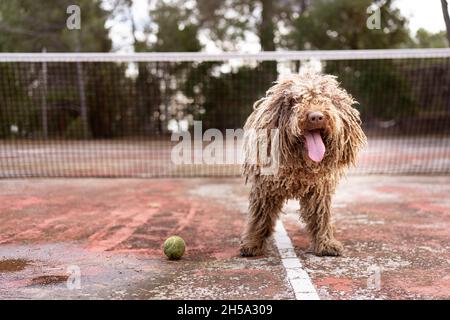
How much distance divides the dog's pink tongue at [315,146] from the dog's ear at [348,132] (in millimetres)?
245

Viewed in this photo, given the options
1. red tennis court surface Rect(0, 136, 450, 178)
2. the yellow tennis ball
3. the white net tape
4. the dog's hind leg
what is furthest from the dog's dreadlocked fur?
red tennis court surface Rect(0, 136, 450, 178)

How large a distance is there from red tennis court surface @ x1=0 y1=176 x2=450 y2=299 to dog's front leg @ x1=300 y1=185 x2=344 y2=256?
117mm

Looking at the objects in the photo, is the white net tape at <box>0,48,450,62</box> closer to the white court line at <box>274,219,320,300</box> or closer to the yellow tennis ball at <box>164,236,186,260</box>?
the white court line at <box>274,219,320,300</box>

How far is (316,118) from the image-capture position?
177 inches

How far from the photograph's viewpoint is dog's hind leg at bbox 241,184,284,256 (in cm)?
528

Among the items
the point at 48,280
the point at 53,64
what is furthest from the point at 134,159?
the point at 48,280

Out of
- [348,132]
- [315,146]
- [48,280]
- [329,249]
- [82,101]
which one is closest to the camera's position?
[48,280]

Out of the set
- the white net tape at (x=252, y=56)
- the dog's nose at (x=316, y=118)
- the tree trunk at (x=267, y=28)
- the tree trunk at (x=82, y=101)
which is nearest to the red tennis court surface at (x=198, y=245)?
the dog's nose at (x=316, y=118)

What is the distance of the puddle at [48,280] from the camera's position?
438cm

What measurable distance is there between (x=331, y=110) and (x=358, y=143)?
0.57 m

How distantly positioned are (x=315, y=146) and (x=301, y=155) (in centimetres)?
21

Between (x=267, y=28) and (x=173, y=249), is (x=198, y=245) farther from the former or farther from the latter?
(x=267, y=28)

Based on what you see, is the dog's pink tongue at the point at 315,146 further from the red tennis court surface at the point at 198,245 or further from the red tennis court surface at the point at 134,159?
the red tennis court surface at the point at 134,159

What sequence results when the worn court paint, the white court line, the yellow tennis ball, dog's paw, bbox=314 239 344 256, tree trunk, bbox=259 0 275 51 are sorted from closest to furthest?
the white court line < the worn court paint < the yellow tennis ball < dog's paw, bbox=314 239 344 256 < tree trunk, bbox=259 0 275 51
